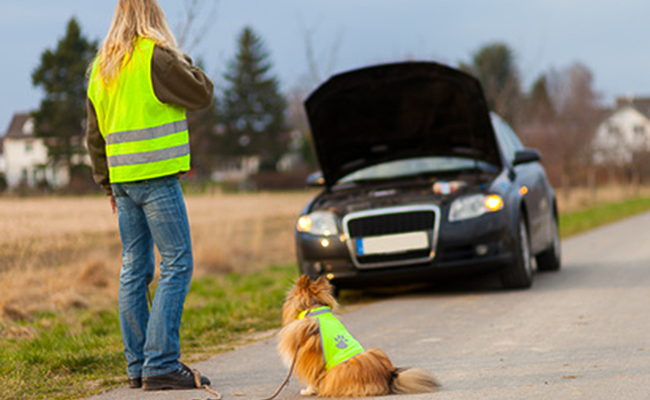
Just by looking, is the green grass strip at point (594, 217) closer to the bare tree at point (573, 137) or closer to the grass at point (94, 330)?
the bare tree at point (573, 137)

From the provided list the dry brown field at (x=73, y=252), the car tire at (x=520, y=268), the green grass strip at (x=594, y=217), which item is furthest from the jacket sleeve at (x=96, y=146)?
the green grass strip at (x=594, y=217)

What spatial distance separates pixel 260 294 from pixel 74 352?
3.69m

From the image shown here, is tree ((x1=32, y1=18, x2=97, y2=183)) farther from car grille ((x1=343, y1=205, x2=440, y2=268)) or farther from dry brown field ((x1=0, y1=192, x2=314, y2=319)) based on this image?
car grille ((x1=343, y1=205, x2=440, y2=268))

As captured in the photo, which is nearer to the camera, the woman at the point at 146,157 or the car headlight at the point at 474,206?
the woman at the point at 146,157

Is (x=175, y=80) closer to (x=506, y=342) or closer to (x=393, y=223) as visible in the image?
(x=506, y=342)

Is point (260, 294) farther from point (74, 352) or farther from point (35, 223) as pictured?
point (74, 352)

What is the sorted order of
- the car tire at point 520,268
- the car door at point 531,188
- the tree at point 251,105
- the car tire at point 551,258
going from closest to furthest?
the car tire at point 520,268
the car door at point 531,188
the car tire at point 551,258
the tree at point 251,105

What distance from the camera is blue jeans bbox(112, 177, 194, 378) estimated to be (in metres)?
4.74

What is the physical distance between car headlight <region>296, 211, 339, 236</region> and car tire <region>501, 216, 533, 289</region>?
1.75 metres

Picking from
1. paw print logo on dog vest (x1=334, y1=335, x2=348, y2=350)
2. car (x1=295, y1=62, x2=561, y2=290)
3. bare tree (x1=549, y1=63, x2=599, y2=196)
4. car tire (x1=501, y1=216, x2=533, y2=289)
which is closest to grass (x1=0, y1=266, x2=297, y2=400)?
paw print logo on dog vest (x1=334, y1=335, x2=348, y2=350)

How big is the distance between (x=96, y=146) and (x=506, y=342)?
9.91ft

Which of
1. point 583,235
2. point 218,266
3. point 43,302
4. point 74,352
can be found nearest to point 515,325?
point 74,352

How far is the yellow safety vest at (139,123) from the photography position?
15.2 ft

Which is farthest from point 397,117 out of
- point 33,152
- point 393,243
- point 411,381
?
point 33,152
